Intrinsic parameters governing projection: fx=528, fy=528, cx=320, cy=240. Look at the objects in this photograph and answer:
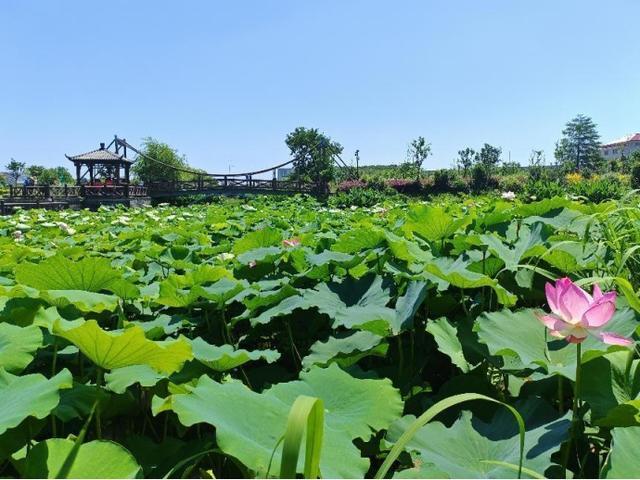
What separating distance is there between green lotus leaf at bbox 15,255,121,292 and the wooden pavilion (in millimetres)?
26758

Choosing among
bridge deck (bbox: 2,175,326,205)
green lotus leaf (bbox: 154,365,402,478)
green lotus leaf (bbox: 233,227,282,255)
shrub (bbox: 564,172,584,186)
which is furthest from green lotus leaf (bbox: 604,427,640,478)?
bridge deck (bbox: 2,175,326,205)

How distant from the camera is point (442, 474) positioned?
669 mm

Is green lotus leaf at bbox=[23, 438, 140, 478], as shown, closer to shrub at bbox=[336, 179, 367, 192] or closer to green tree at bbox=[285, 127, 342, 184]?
shrub at bbox=[336, 179, 367, 192]

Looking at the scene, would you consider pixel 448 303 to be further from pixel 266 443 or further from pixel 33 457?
pixel 33 457

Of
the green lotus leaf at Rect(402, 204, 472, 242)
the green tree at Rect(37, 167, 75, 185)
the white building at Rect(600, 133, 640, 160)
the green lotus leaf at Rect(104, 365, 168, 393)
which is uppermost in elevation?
the white building at Rect(600, 133, 640, 160)

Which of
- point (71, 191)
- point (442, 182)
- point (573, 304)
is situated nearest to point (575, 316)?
point (573, 304)

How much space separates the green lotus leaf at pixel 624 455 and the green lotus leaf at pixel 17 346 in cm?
89

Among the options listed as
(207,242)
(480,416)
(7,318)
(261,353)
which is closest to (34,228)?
(207,242)

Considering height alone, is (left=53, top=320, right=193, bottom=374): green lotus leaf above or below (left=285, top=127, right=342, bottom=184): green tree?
below

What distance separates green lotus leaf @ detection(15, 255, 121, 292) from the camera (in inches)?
51.3

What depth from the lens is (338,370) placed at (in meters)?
0.91

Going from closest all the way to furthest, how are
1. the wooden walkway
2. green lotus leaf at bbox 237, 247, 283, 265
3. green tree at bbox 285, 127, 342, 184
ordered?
1. green lotus leaf at bbox 237, 247, 283, 265
2. the wooden walkway
3. green tree at bbox 285, 127, 342, 184

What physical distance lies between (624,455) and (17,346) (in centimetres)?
94

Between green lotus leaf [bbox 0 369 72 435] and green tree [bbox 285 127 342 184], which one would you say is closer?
green lotus leaf [bbox 0 369 72 435]
